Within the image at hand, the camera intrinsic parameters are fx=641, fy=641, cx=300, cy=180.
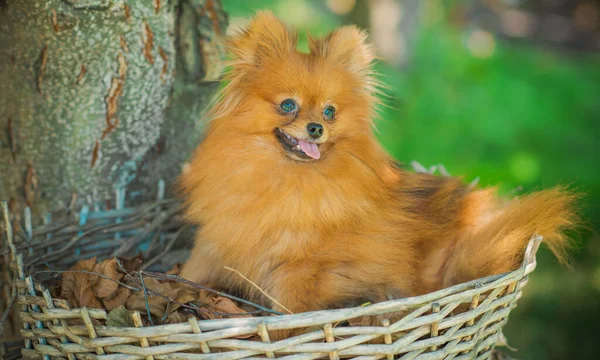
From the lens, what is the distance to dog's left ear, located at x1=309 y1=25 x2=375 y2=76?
273 cm

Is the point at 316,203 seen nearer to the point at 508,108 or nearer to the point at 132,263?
the point at 132,263

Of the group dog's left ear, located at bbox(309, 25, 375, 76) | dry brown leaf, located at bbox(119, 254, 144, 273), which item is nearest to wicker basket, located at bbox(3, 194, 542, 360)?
dry brown leaf, located at bbox(119, 254, 144, 273)

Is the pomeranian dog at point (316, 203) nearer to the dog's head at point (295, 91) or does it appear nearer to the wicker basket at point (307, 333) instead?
the dog's head at point (295, 91)

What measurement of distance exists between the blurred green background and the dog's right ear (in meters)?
1.78

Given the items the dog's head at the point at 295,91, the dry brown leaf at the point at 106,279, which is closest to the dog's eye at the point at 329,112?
the dog's head at the point at 295,91

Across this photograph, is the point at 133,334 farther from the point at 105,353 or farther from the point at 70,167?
the point at 70,167

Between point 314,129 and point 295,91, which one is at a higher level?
point 295,91

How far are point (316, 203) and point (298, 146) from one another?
0.78ft

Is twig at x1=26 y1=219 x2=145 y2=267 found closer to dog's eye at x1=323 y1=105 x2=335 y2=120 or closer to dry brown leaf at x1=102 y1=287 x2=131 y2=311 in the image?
dry brown leaf at x1=102 y1=287 x2=131 y2=311

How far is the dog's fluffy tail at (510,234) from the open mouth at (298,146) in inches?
30.0

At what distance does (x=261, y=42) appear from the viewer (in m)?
2.65

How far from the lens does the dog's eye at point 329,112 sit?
8.62 ft

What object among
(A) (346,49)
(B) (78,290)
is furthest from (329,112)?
(B) (78,290)

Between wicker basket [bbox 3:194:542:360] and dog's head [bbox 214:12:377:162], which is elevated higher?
dog's head [bbox 214:12:377:162]
